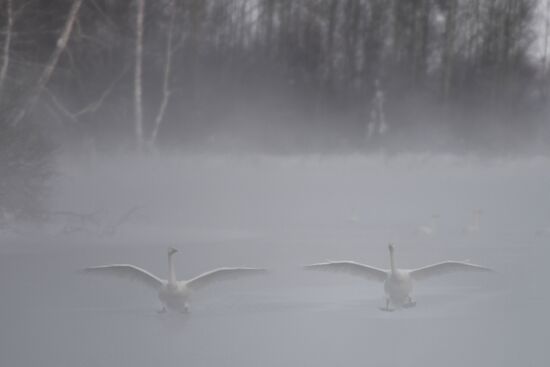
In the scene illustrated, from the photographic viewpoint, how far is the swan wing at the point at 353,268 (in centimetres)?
421

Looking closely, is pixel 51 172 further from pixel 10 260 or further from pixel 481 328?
pixel 481 328

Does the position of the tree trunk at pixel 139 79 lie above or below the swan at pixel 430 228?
above

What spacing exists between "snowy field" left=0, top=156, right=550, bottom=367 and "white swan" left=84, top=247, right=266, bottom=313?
89 mm

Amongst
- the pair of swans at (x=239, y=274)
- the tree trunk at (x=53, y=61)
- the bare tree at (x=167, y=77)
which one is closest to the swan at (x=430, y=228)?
the pair of swans at (x=239, y=274)

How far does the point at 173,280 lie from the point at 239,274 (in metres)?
0.36

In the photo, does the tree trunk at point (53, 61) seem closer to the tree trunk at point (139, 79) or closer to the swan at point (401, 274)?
the tree trunk at point (139, 79)

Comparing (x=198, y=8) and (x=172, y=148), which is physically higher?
(x=198, y=8)

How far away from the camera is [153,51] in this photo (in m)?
7.25

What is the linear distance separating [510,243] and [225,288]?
7.14 ft

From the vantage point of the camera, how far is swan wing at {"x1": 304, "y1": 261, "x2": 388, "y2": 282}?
→ 13.8 feet

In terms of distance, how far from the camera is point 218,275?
410 centimetres

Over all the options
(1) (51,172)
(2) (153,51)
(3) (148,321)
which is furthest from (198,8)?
Result: (3) (148,321)

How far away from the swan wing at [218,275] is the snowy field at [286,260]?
184 millimetres

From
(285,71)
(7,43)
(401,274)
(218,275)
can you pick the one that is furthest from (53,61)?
(401,274)
